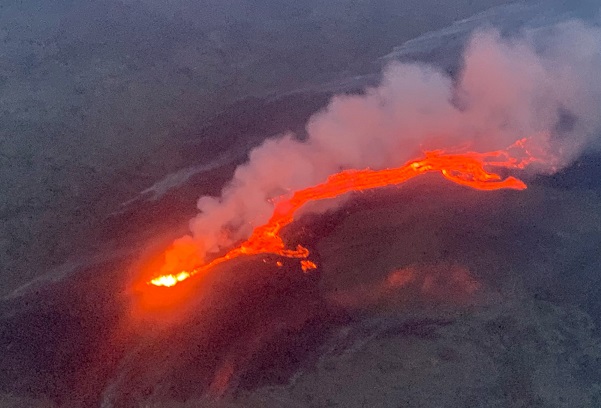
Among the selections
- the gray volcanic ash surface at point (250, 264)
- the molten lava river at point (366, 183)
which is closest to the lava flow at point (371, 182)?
the molten lava river at point (366, 183)

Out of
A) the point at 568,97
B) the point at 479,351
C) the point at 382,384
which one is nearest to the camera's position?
the point at 382,384

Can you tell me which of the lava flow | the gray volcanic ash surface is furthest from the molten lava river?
the gray volcanic ash surface

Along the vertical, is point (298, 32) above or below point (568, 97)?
above

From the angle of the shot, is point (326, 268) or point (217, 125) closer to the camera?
point (326, 268)

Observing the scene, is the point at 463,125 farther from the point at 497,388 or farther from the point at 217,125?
the point at 497,388

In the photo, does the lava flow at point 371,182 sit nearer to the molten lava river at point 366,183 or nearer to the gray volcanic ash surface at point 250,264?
the molten lava river at point 366,183

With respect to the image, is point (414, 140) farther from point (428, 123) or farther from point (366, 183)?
point (366, 183)

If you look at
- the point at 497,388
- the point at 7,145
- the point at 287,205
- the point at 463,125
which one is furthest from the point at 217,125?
the point at 497,388
